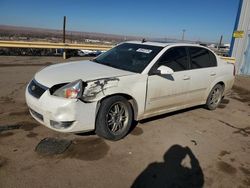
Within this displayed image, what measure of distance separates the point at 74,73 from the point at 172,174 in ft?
7.25

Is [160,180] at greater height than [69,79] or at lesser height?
lesser

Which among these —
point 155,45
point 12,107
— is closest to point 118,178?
point 155,45

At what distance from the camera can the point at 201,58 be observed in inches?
212

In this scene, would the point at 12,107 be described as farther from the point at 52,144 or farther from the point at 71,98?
the point at 71,98

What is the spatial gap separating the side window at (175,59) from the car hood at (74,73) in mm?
892

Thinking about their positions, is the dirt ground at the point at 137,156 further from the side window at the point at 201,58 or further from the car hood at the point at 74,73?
the side window at the point at 201,58

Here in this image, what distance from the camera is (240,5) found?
12.7m

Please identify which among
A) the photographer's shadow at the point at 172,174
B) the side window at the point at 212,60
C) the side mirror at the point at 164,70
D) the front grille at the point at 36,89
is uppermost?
the side window at the point at 212,60

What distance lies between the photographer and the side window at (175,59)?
14.9ft

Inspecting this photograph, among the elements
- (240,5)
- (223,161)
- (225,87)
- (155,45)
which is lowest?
(223,161)

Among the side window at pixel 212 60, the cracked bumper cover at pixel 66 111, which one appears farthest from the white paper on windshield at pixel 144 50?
the side window at pixel 212 60

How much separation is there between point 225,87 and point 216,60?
0.86 metres

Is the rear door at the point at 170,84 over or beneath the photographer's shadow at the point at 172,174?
over

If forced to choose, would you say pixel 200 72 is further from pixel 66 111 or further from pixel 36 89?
pixel 36 89
